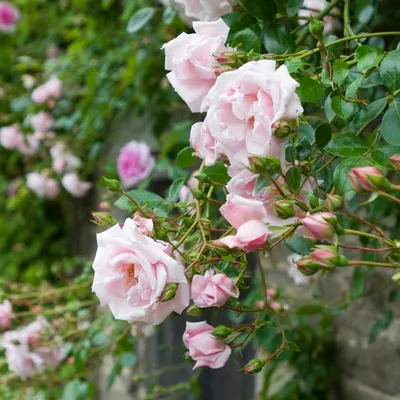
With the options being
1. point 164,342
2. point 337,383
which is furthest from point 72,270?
point 337,383

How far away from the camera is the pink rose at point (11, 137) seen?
8.93ft

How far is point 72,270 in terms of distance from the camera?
2965 millimetres

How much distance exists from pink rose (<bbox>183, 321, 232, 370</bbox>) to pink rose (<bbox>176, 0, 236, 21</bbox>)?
56 cm

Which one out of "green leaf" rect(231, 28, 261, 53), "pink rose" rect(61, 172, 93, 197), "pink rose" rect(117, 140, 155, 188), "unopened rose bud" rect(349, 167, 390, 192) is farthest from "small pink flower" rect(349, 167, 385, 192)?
"pink rose" rect(61, 172, 93, 197)

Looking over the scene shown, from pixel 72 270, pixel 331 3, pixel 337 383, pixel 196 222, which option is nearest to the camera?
pixel 196 222

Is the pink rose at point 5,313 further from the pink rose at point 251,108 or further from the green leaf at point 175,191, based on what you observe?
the pink rose at point 251,108

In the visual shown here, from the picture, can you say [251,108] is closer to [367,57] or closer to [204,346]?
[367,57]

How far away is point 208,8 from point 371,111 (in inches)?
15.3

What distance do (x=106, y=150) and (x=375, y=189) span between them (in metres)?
2.10

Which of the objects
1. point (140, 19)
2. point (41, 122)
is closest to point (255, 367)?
point (140, 19)

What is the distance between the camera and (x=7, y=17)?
307 cm

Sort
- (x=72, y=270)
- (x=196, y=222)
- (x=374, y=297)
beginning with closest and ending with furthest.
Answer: (x=196, y=222) → (x=374, y=297) → (x=72, y=270)

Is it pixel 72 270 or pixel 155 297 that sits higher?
pixel 155 297

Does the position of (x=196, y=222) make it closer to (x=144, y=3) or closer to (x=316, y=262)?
(x=316, y=262)
